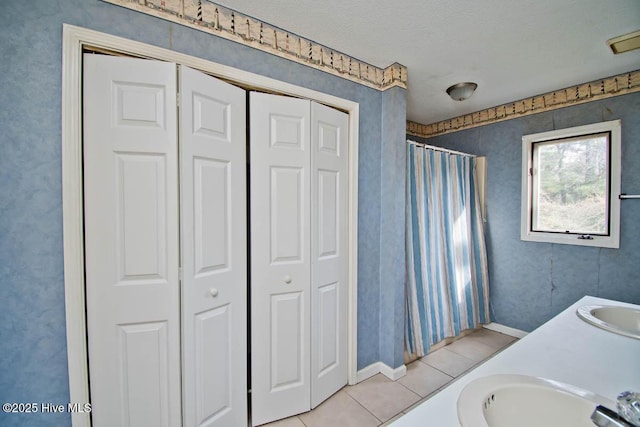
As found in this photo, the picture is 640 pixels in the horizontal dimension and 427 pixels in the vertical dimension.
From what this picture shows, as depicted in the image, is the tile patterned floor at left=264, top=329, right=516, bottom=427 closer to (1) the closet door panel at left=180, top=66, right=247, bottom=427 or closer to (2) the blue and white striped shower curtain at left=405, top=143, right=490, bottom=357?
(2) the blue and white striped shower curtain at left=405, top=143, right=490, bottom=357

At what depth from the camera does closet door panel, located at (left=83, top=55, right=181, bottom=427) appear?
3.58 ft

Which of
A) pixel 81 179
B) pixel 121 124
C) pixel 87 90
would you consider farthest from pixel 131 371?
pixel 87 90

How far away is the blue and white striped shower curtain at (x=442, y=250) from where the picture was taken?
7.33ft

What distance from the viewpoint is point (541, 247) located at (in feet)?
8.04

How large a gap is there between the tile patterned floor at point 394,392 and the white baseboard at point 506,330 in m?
0.21

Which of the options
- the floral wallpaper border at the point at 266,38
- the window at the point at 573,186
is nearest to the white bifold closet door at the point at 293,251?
the floral wallpaper border at the point at 266,38

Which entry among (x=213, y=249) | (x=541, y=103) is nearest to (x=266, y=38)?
(x=213, y=249)

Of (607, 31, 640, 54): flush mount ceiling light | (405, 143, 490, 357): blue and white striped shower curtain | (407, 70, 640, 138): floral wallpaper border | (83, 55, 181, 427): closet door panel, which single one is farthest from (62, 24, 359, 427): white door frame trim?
(407, 70, 640, 138): floral wallpaper border

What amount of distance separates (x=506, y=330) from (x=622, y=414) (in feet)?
8.37

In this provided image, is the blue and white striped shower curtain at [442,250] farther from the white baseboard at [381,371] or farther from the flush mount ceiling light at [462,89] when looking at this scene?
the flush mount ceiling light at [462,89]

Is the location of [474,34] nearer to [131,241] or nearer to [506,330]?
[131,241]

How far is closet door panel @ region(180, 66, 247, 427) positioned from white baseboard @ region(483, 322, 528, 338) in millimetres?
2712

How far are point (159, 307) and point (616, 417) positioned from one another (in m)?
1.60

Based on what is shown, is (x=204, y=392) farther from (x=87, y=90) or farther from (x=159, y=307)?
(x=87, y=90)
